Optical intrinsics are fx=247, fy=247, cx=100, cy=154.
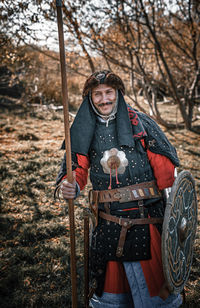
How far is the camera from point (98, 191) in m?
1.96

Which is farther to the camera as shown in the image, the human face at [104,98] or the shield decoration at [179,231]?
the human face at [104,98]

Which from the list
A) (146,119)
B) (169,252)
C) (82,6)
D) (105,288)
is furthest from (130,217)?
(82,6)

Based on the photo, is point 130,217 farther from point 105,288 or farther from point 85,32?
point 85,32

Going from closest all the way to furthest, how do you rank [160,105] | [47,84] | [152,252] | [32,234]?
[152,252]
[32,234]
[47,84]
[160,105]

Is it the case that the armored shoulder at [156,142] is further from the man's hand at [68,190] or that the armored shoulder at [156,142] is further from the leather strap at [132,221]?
the man's hand at [68,190]

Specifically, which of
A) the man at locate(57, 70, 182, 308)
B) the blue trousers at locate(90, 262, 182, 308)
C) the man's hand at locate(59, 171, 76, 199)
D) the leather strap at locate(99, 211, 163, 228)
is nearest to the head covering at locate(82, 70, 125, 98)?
the man at locate(57, 70, 182, 308)

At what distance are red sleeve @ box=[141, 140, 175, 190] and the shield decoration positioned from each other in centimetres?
15

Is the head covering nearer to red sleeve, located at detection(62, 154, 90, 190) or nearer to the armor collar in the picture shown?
the armor collar

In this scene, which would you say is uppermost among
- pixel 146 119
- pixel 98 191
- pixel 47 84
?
pixel 47 84

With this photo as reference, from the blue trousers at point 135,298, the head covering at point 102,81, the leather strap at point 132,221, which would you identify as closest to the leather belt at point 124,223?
the leather strap at point 132,221

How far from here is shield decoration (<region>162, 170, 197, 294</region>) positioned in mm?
1539

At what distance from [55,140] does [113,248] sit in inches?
274

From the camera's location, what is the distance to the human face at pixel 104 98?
6.36ft

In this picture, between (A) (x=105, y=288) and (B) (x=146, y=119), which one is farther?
(B) (x=146, y=119)
